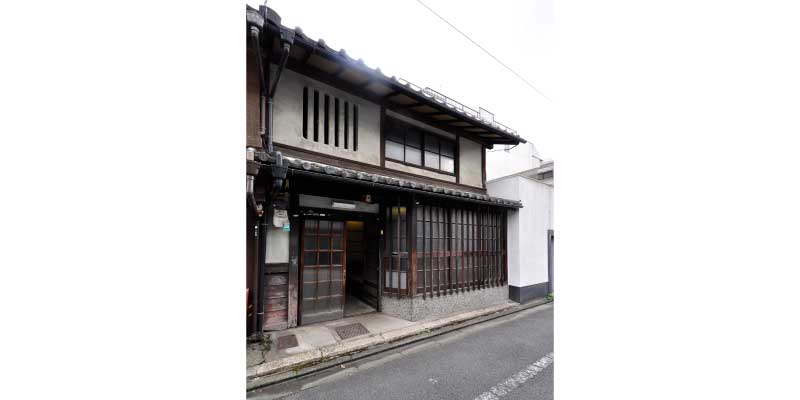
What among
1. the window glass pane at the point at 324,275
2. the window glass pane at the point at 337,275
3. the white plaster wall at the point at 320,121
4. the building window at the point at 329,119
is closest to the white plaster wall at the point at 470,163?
the white plaster wall at the point at 320,121

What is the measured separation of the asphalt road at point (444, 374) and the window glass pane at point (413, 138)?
16.2 feet

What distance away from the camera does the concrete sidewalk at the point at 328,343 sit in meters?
3.86

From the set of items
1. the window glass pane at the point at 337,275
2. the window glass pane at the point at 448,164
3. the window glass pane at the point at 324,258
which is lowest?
the window glass pane at the point at 337,275

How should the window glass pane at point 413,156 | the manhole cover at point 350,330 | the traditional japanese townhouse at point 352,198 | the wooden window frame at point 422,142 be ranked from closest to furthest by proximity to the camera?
the traditional japanese townhouse at point 352,198
the manhole cover at point 350,330
the wooden window frame at point 422,142
the window glass pane at point 413,156

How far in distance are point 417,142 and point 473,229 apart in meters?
3.06

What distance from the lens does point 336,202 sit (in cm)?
605

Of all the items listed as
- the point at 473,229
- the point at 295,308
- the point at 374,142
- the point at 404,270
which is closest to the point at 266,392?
the point at 295,308

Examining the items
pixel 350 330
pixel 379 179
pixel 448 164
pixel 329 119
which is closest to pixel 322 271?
pixel 350 330

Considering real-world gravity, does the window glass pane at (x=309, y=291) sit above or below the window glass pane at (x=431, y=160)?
below

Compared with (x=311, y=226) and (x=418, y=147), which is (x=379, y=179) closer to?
(x=311, y=226)

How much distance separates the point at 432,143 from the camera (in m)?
7.94

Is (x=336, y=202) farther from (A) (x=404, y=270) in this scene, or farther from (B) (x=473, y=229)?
(B) (x=473, y=229)

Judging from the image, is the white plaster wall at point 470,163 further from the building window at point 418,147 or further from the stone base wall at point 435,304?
the stone base wall at point 435,304

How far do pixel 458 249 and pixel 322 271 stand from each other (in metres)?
3.66
